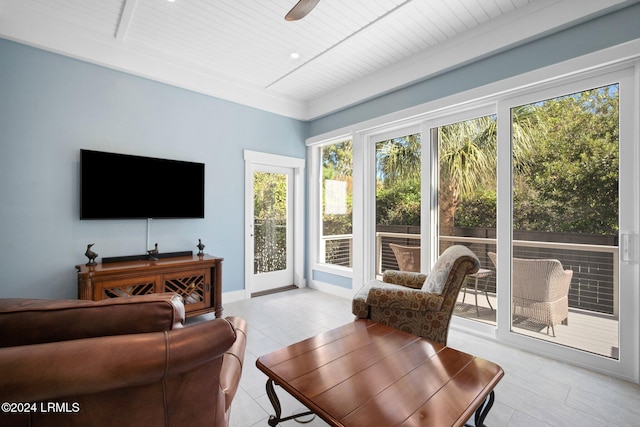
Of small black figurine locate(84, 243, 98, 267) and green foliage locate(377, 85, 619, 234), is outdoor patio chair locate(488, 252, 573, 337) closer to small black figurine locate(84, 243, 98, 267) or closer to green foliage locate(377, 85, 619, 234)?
green foliage locate(377, 85, 619, 234)

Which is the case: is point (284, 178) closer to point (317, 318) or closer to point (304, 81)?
point (304, 81)

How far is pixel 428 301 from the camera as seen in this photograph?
2.08 metres

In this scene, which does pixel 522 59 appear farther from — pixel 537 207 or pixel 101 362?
pixel 101 362

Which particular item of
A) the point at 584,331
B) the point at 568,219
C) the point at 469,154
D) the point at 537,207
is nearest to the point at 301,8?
the point at 469,154

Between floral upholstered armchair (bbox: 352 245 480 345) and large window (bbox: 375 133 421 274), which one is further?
large window (bbox: 375 133 421 274)

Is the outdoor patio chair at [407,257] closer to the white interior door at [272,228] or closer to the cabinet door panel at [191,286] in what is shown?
the white interior door at [272,228]

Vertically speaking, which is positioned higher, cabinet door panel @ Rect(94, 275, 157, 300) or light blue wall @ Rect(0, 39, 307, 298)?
light blue wall @ Rect(0, 39, 307, 298)

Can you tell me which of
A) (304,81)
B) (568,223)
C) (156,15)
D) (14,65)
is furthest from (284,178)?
(568,223)

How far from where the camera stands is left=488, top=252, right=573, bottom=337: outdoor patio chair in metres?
2.47

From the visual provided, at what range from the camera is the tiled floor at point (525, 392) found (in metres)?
1.75

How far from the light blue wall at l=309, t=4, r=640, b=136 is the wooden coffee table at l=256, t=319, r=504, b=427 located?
2513 millimetres

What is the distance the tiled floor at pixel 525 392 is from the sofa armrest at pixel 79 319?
1.22 meters

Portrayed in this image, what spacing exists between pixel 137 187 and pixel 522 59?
156 inches

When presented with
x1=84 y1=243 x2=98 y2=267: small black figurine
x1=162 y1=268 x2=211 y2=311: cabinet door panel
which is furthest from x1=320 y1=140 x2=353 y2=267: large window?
x1=84 y1=243 x2=98 y2=267: small black figurine
